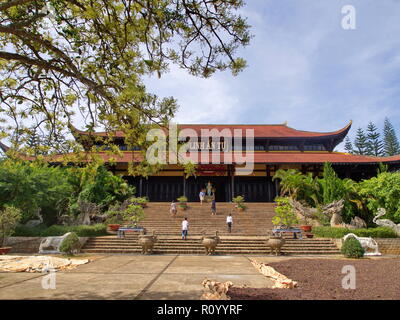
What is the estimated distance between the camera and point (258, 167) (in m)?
21.8

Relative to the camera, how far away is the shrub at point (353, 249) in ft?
29.3

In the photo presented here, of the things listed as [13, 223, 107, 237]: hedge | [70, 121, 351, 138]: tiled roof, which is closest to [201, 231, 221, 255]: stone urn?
[13, 223, 107, 237]: hedge

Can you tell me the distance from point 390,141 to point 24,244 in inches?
2554

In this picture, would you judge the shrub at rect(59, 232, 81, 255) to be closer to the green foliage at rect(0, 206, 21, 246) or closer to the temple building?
the green foliage at rect(0, 206, 21, 246)

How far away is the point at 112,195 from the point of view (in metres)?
17.4

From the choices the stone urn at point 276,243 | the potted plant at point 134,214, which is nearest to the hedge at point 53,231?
the potted plant at point 134,214

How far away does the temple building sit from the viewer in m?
20.0

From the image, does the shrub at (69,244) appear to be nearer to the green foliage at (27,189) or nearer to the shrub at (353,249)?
the green foliage at (27,189)

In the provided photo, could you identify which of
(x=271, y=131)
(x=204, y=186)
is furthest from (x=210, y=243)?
(x=271, y=131)

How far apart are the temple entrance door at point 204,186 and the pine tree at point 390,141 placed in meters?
47.4

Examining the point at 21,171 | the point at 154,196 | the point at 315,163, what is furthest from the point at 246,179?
the point at 21,171

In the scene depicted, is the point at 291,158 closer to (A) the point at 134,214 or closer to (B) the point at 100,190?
(A) the point at 134,214
